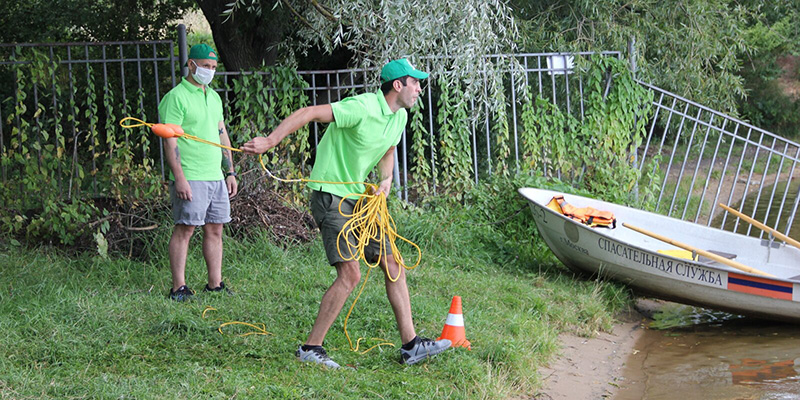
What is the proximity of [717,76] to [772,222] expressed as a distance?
316 centimetres

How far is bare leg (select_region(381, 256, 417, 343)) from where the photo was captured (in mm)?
5082

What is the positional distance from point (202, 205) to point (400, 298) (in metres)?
2.05

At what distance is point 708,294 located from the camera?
7.22 meters

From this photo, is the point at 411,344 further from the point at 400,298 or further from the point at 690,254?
the point at 690,254

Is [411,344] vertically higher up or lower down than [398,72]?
lower down

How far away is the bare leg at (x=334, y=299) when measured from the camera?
16.2 feet

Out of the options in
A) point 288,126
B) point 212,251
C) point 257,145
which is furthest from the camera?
point 212,251

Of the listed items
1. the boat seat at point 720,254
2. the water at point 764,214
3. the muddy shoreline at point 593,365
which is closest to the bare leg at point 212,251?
A: the muddy shoreline at point 593,365

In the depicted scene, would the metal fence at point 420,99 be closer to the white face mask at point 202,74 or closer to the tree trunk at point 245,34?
the tree trunk at point 245,34


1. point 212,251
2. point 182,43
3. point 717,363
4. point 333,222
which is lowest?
point 717,363

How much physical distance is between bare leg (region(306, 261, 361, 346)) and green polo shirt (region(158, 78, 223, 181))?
188 centimetres

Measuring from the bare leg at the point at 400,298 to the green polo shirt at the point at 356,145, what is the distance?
555 mm

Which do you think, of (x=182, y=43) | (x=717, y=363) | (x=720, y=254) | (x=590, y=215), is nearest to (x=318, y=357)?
(x=717, y=363)

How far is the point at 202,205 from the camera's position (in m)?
6.27
